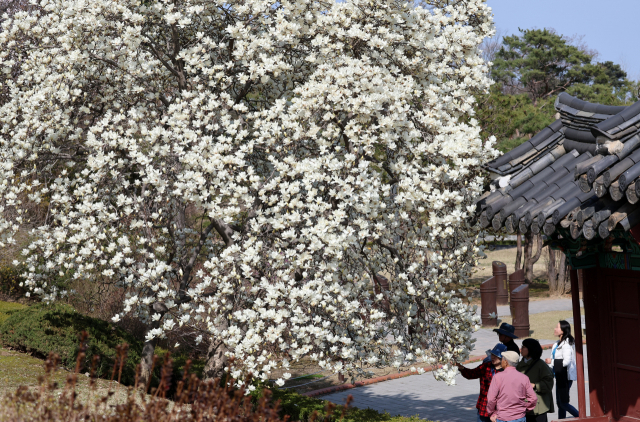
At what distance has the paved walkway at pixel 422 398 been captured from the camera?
11430mm

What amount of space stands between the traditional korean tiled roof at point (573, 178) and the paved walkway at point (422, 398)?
5.47m

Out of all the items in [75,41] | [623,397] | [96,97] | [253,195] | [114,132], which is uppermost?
[75,41]

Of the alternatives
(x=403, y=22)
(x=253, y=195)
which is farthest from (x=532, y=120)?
(x=253, y=195)

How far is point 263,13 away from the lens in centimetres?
804

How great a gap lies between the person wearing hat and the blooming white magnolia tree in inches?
35.6

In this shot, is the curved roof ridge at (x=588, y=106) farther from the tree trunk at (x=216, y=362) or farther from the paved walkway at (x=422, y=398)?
the paved walkway at (x=422, y=398)

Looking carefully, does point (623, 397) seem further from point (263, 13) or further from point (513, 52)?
point (513, 52)

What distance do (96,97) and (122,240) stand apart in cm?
254

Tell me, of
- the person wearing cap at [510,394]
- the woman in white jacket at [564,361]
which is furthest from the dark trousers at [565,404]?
the person wearing cap at [510,394]

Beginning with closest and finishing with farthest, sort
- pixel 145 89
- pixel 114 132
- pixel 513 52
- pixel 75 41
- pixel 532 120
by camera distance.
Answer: pixel 114 132
pixel 75 41
pixel 145 89
pixel 532 120
pixel 513 52

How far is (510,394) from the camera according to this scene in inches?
276

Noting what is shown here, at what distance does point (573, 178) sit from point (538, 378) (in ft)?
10.1

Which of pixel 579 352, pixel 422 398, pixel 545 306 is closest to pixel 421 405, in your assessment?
pixel 422 398

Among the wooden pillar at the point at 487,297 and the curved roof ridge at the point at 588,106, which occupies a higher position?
the curved roof ridge at the point at 588,106
